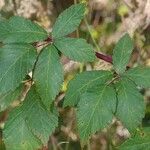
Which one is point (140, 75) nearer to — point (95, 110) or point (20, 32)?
point (95, 110)

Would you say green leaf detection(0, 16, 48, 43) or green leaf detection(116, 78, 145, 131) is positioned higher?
green leaf detection(0, 16, 48, 43)

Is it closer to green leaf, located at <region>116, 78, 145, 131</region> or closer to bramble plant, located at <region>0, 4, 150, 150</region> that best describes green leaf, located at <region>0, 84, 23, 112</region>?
bramble plant, located at <region>0, 4, 150, 150</region>

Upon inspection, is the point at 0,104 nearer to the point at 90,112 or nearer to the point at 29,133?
the point at 29,133

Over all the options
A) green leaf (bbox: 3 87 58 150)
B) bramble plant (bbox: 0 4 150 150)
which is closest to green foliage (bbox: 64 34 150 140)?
bramble plant (bbox: 0 4 150 150)

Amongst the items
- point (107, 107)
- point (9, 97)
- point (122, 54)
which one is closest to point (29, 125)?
→ point (9, 97)

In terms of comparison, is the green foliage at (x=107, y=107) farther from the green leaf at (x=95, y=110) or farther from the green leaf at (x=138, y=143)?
the green leaf at (x=138, y=143)

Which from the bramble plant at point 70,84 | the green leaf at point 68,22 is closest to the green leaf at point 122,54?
the bramble plant at point 70,84
